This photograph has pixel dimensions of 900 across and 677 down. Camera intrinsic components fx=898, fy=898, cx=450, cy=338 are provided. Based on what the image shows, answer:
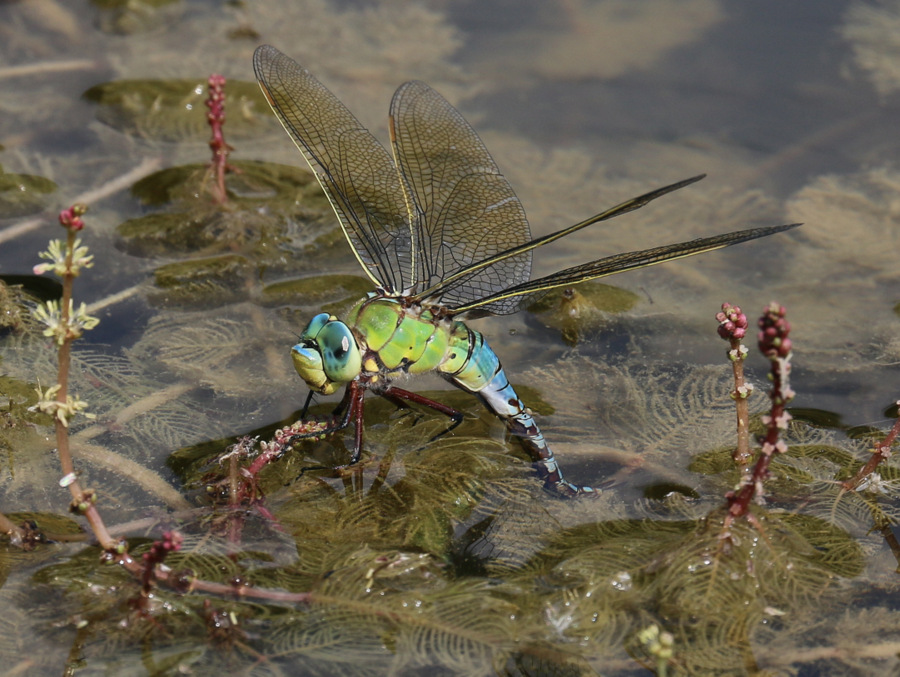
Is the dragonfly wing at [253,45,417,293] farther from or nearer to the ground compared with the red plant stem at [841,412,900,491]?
farther from the ground

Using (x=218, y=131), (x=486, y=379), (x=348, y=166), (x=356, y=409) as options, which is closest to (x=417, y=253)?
(x=348, y=166)

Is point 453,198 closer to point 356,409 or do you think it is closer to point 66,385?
point 356,409

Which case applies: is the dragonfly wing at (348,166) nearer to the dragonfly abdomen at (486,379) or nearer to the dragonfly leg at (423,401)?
the dragonfly abdomen at (486,379)

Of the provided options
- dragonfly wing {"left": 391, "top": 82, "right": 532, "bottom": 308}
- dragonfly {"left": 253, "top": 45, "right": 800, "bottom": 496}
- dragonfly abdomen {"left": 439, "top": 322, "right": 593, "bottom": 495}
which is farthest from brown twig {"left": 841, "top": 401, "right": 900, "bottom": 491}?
dragonfly wing {"left": 391, "top": 82, "right": 532, "bottom": 308}

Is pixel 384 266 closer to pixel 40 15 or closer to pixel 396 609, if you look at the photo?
pixel 396 609

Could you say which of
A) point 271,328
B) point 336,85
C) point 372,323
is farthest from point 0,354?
point 336,85

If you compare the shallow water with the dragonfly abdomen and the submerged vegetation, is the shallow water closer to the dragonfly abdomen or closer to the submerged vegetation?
the submerged vegetation
